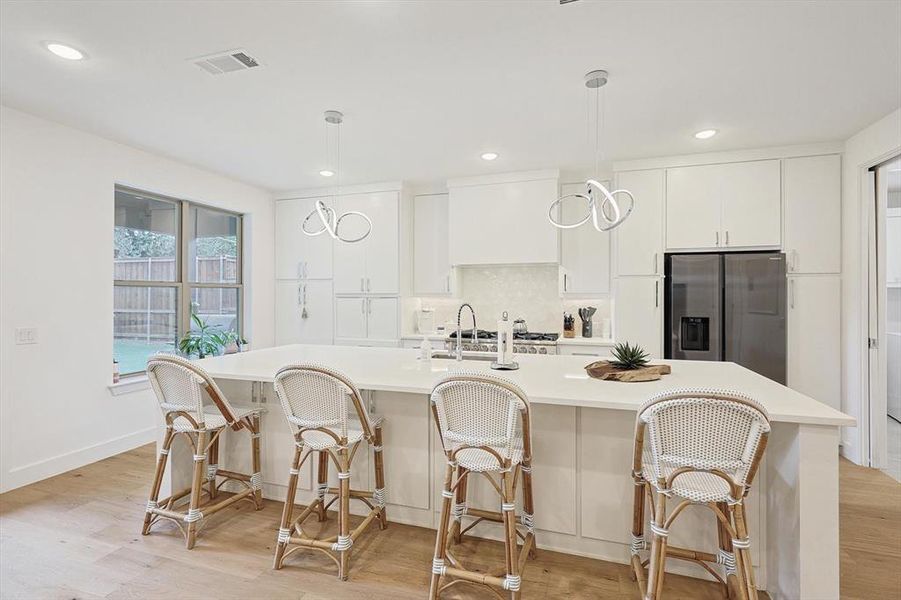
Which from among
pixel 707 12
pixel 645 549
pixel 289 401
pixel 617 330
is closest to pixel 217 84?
pixel 289 401

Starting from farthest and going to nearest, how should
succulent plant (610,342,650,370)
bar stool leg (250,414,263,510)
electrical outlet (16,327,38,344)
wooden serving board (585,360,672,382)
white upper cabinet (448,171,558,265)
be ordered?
white upper cabinet (448,171,558,265) → electrical outlet (16,327,38,344) → bar stool leg (250,414,263,510) → succulent plant (610,342,650,370) → wooden serving board (585,360,672,382)

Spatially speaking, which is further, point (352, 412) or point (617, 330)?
point (617, 330)

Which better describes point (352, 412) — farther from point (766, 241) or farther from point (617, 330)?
point (766, 241)

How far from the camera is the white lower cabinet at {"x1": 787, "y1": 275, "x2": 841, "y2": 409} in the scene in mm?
3766

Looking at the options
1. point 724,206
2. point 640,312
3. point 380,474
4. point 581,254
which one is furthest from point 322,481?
point 724,206

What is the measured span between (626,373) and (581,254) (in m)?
2.50

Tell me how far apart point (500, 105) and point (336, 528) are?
110 inches

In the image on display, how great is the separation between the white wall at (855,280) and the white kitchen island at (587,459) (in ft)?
5.74

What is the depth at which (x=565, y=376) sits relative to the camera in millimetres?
2424

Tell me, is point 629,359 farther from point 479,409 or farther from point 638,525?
point 479,409

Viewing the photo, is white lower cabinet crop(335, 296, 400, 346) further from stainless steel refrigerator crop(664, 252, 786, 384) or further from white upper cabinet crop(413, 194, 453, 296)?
stainless steel refrigerator crop(664, 252, 786, 384)

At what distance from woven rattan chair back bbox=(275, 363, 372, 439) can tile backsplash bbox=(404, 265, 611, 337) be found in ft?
9.64

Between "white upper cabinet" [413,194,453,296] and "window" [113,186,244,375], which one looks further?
"white upper cabinet" [413,194,453,296]

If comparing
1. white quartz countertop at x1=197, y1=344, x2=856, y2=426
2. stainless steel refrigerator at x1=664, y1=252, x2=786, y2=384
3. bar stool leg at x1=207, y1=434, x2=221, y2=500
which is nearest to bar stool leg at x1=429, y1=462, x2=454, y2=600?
white quartz countertop at x1=197, y1=344, x2=856, y2=426
